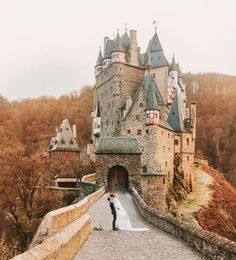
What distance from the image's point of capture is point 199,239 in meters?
10.1

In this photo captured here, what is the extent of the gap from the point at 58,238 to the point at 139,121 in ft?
116

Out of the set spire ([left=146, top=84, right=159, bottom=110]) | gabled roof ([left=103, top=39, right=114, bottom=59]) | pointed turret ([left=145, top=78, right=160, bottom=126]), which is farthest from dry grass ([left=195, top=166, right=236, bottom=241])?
gabled roof ([left=103, top=39, right=114, bottom=59])

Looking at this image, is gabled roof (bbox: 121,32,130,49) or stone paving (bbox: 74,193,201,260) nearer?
stone paving (bbox: 74,193,201,260)

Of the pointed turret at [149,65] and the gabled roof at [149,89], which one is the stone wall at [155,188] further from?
the pointed turret at [149,65]

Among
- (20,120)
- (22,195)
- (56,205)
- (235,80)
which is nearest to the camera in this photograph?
(22,195)

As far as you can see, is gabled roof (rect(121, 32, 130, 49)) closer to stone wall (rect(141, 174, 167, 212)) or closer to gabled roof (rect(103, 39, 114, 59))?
gabled roof (rect(103, 39, 114, 59))

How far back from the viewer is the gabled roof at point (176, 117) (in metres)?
49.0

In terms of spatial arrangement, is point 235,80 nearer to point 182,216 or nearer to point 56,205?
point 182,216

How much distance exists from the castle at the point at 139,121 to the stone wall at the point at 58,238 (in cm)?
1790

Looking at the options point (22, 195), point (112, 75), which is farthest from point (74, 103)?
point (22, 195)

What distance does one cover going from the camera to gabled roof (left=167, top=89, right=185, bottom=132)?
49.0 m

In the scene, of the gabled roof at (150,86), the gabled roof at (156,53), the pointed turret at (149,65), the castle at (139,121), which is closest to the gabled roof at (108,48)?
the castle at (139,121)

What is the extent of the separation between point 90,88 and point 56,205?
6778cm

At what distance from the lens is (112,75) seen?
53219 millimetres
